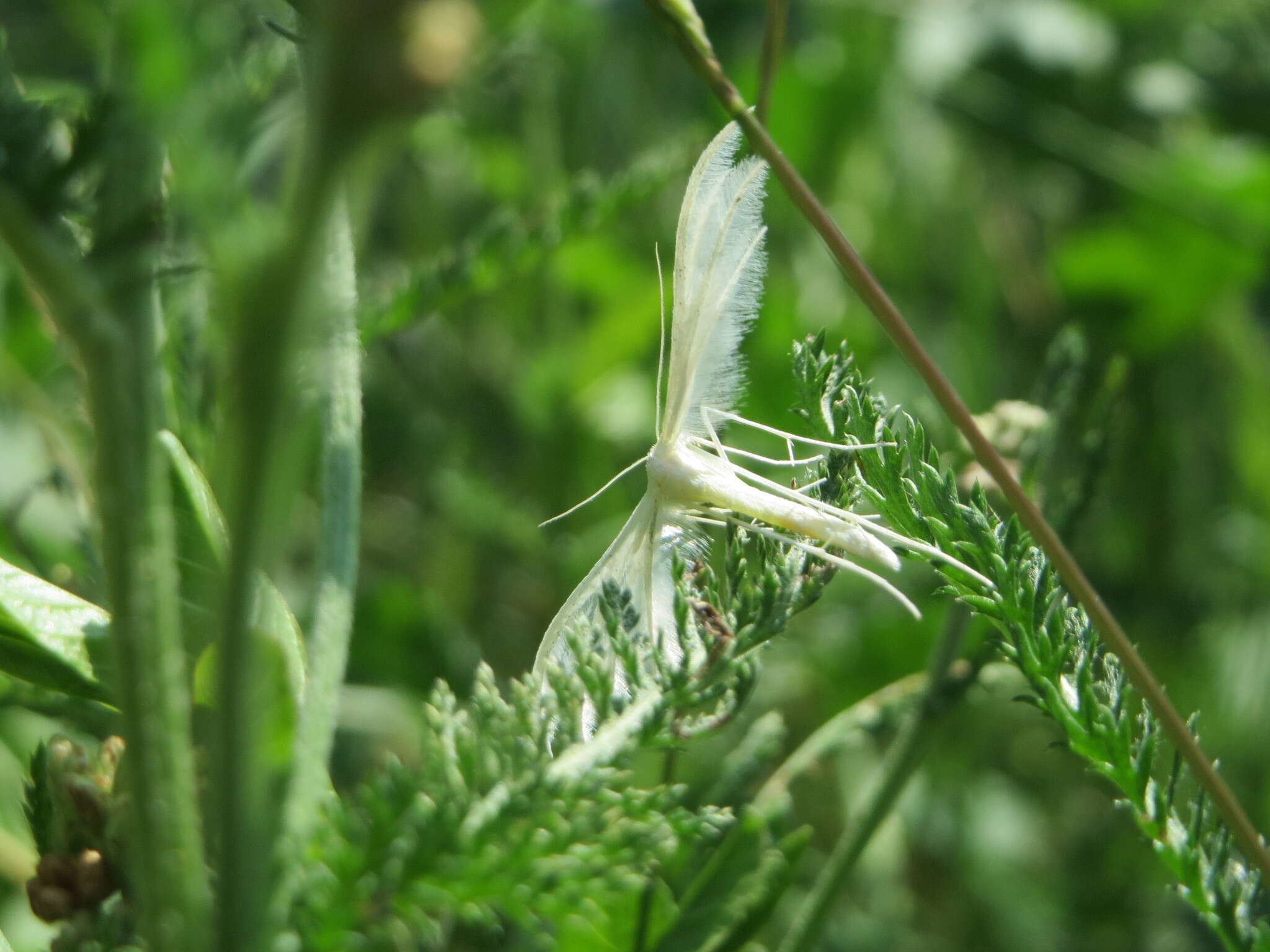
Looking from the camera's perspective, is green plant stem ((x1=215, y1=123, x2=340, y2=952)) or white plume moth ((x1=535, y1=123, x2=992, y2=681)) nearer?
green plant stem ((x1=215, y1=123, x2=340, y2=952))

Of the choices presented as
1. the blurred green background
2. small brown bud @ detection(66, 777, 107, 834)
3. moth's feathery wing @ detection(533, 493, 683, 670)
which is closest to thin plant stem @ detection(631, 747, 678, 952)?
moth's feathery wing @ detection(533, 493, 683, 670)

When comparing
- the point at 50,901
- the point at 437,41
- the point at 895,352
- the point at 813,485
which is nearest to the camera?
the point at 437,41

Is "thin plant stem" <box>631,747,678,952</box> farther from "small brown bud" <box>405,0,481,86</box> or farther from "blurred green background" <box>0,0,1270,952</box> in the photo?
"blurred green background" <box>0,0,1270,952</box>

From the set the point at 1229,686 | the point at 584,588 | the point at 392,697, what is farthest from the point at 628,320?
the point at 584,588

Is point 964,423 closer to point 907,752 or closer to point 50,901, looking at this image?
point 907,752

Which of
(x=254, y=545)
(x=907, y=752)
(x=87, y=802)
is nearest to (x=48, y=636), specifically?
(x=87, y=802)

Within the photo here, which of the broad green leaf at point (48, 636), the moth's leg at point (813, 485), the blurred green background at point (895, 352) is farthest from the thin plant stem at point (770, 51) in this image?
the blurred green background at point (895, 352)
